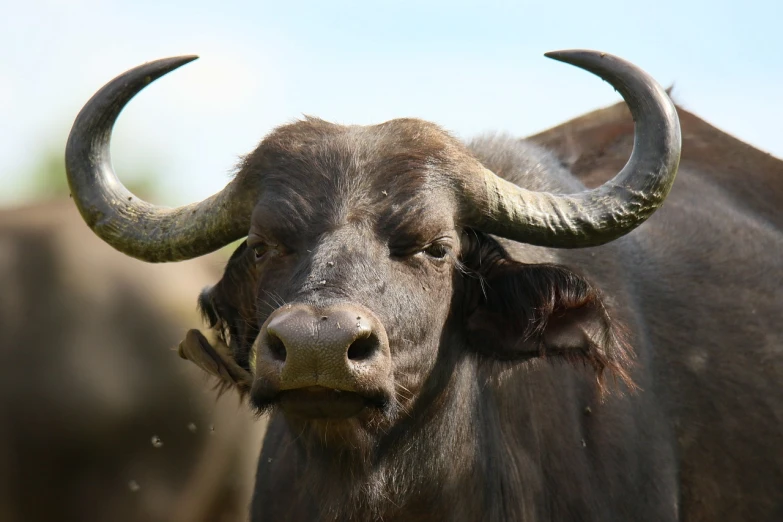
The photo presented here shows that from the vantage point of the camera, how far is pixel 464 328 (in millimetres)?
5312

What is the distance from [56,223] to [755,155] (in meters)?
5.52

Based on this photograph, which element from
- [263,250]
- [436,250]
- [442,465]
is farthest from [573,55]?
[442,465]

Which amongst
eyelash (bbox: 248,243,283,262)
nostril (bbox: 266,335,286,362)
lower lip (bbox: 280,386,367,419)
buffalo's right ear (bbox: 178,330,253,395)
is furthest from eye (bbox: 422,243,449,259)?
buffalo's right ear (bbox: 178,330,253,395)

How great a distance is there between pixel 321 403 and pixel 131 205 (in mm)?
1855

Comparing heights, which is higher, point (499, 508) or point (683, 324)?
point (683, 324)

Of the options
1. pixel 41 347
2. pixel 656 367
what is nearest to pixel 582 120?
pixel 656 367

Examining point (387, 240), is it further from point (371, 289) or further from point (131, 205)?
point (131, 205)

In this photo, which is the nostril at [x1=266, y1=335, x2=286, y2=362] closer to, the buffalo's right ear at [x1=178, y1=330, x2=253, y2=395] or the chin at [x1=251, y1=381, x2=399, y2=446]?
the chin at [x1=251, y1=381, x2=399, y2=446]

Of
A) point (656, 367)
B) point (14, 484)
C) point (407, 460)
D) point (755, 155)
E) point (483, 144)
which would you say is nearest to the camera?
point (407, 460)

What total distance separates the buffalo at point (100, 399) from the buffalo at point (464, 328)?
1.93 metres

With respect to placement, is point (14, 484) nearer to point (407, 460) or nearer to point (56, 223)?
point (56, 223)

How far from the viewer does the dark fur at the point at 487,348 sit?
15.5 feet

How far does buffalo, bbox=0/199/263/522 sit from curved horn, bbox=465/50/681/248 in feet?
9.74

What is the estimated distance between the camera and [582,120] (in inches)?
324
